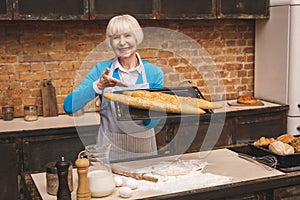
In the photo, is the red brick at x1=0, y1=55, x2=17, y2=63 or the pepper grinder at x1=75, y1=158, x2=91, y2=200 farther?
the red brick at x1=0, y1=55, x2=17, y2=63

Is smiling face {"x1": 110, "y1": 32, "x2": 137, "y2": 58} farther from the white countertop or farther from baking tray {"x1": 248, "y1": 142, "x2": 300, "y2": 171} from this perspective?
baking tray {"x1": 248, "y1": 142, "x2": 300, "y2": 171}

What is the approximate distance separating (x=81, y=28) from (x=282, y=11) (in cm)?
194

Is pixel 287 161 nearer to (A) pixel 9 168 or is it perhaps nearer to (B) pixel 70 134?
(B) pixel 70 134

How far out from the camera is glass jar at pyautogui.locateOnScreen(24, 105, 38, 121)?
369 centimetres

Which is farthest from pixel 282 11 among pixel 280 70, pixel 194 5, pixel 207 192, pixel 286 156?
pixel 207 192

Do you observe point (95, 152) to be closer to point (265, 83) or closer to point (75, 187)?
point (75, 187)

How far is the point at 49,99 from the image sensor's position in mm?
3873

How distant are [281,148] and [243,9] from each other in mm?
2216

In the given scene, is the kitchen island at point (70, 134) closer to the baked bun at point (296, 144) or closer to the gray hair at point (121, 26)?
the gray hair at point (121, 26)

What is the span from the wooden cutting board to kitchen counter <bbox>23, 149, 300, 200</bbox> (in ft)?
5.26

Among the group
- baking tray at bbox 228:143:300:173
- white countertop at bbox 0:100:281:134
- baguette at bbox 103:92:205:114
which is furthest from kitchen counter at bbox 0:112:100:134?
baking tray at bbox 228:143:300:173

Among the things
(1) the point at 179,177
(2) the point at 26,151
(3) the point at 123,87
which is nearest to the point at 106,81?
(3) the point at 123,87

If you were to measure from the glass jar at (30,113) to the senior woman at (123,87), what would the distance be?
798 mm

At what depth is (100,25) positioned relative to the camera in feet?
13.4
